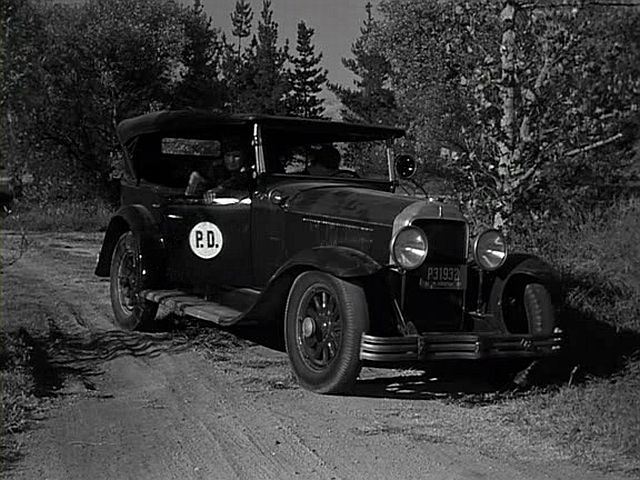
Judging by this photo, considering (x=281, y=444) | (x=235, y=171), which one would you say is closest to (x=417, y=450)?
(x=281, y=444)

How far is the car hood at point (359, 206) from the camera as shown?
6.20m

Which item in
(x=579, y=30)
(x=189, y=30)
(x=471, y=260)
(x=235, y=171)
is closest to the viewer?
(x=471, y=260)

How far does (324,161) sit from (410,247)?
1.97m

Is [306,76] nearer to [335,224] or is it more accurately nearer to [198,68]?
[198,68]

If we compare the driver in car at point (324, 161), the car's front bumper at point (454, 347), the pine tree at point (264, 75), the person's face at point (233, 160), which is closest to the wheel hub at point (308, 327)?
the car's front bumper at point (454, 347)

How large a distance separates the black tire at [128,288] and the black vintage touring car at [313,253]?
0.05 feet

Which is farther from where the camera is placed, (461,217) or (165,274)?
(165,274)

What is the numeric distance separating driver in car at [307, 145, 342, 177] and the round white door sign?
922 millimetres

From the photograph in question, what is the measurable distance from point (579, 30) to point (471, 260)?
5170 mm

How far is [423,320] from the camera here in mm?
6344

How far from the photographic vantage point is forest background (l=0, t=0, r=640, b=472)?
7.93 metres

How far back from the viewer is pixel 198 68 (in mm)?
29734

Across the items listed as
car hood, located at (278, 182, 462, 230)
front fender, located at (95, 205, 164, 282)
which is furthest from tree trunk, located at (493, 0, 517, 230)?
front fender, located at (95, 205, 164, 282)

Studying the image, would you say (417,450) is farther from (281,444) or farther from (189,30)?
(189,30)
